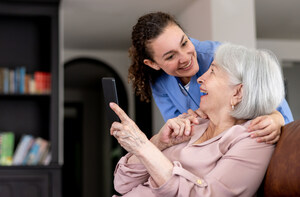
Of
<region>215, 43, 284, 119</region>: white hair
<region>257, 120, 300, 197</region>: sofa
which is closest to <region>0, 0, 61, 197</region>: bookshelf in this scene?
<region>215, 43, 284, 119</region>: white hair

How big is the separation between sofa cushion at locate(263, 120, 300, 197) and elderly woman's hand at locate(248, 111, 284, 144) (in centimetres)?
2

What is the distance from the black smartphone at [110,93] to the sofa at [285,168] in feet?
1.71

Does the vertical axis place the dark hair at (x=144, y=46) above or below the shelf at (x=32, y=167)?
above

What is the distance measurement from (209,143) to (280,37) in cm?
493

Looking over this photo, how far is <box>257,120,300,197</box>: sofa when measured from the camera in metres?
1.31

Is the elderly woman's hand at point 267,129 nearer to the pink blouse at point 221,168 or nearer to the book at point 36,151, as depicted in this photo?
the pink blouse at point 221,168

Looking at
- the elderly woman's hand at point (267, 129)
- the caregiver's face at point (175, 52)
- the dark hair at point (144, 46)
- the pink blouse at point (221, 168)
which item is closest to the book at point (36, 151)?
the dark hair at point (144, 46)

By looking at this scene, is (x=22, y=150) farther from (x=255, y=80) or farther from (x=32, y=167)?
(x=255, y=80)

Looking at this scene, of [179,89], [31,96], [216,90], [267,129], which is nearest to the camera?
[267,129]

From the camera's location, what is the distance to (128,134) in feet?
4.93

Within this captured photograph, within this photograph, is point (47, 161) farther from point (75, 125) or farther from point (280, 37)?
point (75, 125)

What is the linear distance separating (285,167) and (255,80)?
0.35 meters

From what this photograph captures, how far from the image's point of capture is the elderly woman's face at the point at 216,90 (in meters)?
1.67

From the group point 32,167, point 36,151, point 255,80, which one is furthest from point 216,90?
point 36,151
